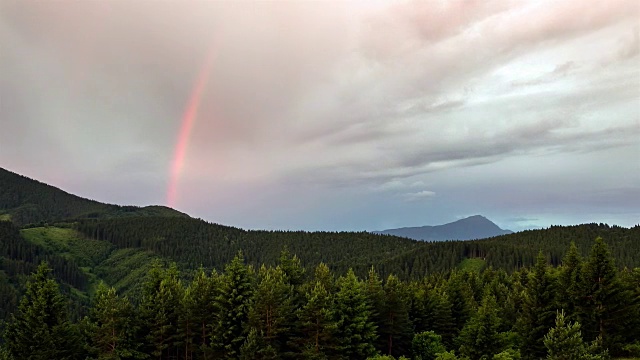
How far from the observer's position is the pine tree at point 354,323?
5562 centimetres

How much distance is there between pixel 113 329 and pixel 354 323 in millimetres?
29823

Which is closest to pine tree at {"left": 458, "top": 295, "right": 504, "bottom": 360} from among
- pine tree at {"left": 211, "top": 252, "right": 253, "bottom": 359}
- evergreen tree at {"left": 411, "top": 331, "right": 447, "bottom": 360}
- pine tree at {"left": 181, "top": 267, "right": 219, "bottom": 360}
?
evergreen tree at {"left": 411, "top": 331, "right": 447, "bottom": 360}

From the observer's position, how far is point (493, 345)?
52.4 m

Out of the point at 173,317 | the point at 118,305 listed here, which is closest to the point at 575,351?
the point at 173,317

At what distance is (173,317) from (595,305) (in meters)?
54.6

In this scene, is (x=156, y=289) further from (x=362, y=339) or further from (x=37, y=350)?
(x=362, y=339)

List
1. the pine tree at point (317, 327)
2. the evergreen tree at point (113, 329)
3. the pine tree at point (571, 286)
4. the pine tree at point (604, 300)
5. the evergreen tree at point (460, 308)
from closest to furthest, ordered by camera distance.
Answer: the evergreen tree at point (113, 329) → the pine tree at point (317, 327) → the pine tree at point (604, 300) → the pine tree at point (571, 286) → the evergreen tree at point (460, 308)

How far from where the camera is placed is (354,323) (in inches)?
2208

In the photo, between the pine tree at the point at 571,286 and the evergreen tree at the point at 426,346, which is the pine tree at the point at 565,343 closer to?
the pine tree at the point at 571,286

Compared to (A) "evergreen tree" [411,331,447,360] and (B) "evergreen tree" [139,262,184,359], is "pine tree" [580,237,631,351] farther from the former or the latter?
(B) "evergreen tree" [139,262,184,359]

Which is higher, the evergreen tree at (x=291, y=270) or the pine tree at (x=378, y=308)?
the evergreen tree at (x=291, y=270)

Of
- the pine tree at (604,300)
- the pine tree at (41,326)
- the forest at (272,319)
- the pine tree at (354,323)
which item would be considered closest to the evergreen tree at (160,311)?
the forest at (272,319)

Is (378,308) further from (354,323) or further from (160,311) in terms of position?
(160,311)

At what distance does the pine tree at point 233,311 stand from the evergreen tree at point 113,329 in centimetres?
1030
